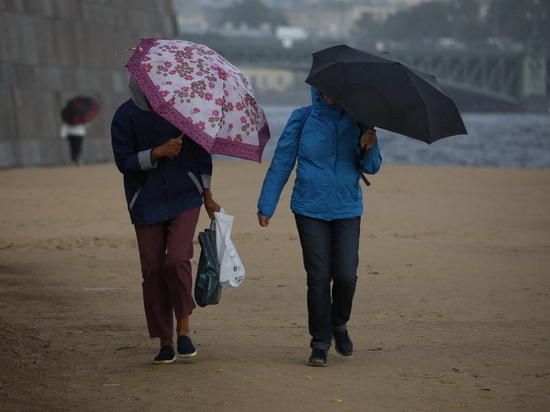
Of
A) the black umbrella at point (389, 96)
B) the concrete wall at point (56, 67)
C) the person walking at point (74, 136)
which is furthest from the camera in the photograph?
the person walking at point (74, 136)

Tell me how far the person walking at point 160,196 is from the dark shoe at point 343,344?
885 mm

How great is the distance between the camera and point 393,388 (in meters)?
5.59

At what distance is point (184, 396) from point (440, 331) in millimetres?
2544

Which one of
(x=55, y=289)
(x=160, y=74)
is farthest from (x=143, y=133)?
(x=55, y=289)

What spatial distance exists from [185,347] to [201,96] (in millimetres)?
1429

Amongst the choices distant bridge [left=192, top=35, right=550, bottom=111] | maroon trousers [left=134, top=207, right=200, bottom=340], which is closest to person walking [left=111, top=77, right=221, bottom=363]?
maroon trousers [left=134, top=207, right=200, bottom=340]

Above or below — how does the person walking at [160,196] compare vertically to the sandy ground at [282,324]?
above

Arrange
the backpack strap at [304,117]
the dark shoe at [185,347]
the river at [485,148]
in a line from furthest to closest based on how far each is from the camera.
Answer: the river at [485,148], the dark shoe at [185,347], the backpack strap at [304,117]

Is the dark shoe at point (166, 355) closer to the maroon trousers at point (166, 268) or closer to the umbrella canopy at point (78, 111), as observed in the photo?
the maroon trousers at point (166, 268)

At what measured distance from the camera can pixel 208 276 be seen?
20.0ft

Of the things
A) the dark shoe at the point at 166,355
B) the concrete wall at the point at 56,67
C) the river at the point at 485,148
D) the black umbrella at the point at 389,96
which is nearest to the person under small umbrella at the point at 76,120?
the concrete wall at the point at 56,67

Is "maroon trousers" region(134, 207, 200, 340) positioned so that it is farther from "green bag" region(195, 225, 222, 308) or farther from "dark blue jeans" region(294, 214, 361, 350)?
"dark blue jeans" region(294, 214, 361, 350)

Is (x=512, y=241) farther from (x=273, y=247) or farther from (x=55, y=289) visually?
(x=55, y=289)

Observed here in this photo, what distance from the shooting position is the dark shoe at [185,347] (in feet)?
20.2
